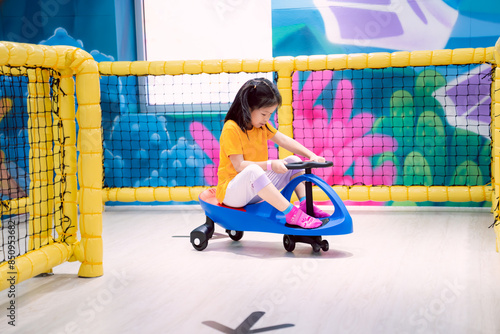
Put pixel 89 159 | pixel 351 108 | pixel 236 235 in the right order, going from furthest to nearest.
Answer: pixel 351 108, pixel 236 235, pixel 89 159

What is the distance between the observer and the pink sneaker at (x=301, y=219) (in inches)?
93.3

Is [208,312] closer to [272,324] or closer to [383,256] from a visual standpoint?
[272,324]

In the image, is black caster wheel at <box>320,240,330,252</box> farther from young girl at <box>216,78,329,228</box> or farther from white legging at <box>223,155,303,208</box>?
white legging at <box>223,155,303,208</box>

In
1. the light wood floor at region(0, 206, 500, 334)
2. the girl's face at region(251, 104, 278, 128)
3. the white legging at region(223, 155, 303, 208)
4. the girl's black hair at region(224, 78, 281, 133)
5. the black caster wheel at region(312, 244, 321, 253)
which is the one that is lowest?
the light wood floor at region(0, 206, 500, 334)

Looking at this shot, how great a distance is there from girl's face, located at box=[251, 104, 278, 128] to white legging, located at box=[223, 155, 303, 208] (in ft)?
0.78

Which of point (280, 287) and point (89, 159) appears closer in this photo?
point (280, 287)

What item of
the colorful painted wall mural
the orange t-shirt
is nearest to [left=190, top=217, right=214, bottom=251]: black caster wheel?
the orange t-shirt

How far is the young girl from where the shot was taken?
2395 millimetres

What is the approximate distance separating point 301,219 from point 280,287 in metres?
0.48

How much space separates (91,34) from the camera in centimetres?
381

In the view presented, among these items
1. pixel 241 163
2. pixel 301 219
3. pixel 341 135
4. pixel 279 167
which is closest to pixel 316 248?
pixel 301 219

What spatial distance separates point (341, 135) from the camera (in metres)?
3.61

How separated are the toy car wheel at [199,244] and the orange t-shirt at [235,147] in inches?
8.7

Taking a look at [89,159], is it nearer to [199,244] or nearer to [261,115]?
[199,244]
